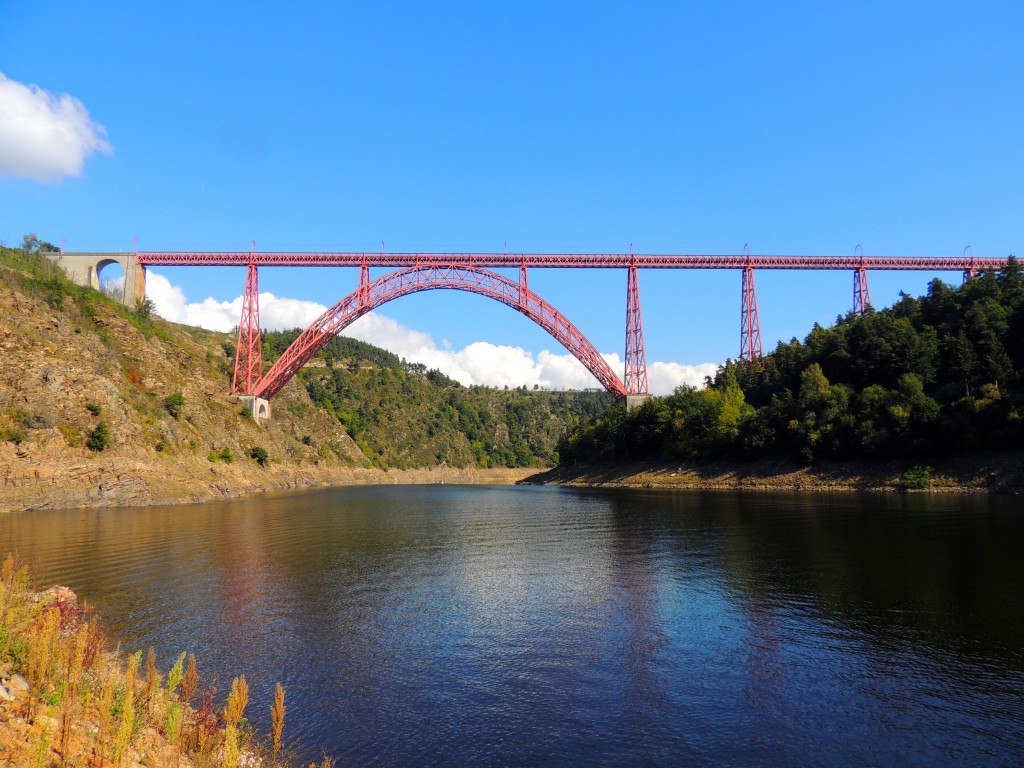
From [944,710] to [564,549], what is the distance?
578 inches

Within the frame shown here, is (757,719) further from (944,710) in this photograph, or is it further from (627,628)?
(627,628)

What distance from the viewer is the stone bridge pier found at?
63281 mm

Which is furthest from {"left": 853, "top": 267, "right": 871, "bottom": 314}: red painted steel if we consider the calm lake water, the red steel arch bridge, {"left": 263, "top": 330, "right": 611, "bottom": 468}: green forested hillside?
{"left": 263, "top": 330, "right": 611, "bottom": 468}: green forested hillside

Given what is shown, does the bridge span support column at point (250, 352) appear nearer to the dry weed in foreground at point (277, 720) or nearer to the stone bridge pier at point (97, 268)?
the stone bridge pier at point (97, 268)

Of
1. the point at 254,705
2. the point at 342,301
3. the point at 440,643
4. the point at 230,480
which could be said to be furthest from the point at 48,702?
the point at 342,301

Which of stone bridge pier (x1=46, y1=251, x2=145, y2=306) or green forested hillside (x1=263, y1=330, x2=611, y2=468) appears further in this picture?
green forested hillside (x1=263, y1=330, x2=611, y2=468)

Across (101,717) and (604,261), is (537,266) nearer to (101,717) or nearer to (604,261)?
(604,261)

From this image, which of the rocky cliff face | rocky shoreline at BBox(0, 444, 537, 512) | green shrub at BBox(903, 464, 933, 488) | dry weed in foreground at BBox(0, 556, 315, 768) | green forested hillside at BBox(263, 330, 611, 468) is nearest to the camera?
dry weed in foreground at BBox(0, 556, 315, 768)

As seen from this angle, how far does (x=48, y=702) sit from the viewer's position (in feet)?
21.8

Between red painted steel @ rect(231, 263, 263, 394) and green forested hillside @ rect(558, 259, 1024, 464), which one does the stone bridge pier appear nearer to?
red painted steel @ rect(231, 263, 263, 394)

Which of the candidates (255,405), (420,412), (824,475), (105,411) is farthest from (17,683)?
(420,412)

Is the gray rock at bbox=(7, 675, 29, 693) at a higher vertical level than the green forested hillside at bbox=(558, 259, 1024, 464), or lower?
lower

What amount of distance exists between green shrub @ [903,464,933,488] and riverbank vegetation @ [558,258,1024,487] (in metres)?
0.11

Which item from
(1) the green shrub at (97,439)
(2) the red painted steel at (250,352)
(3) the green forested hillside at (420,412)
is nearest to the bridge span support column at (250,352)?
(2) the red painted steel at (250,352)
